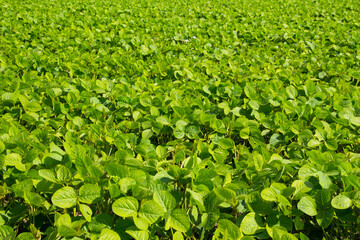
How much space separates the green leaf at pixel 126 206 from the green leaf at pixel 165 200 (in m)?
0.09

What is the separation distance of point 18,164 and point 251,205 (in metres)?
1.08

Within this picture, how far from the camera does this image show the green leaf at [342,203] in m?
1.27

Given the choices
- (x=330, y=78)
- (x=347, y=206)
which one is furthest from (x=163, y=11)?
(x=347, y=206)

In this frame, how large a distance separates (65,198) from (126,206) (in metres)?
0.27

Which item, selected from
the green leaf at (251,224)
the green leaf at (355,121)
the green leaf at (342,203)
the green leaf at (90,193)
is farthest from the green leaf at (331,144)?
the green leaf at (90,193)

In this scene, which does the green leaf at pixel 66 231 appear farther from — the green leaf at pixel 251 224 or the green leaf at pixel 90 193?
the green leaf at pixel 251 224

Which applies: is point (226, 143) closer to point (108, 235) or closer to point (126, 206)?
point (126, 206)

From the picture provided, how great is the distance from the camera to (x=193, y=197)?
130 centimetres

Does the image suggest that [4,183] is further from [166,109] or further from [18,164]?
[166,109]

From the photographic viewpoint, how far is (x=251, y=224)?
50.8 inches

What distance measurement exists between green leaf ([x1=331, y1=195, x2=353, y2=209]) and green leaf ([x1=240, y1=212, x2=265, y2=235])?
0.96 feet

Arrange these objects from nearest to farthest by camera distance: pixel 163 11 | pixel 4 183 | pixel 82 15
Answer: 1. pixel 4 183
2. pixel 82 15
3. pixel 163 11

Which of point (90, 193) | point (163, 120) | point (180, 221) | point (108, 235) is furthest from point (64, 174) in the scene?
point (163, 120)

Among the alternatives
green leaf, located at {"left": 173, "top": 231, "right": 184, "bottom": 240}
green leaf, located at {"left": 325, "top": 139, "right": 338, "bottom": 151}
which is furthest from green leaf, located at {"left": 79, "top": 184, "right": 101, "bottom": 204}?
green leaf, located at {"left": 325, "top": 139, "right": 338, "bottom": 151}
